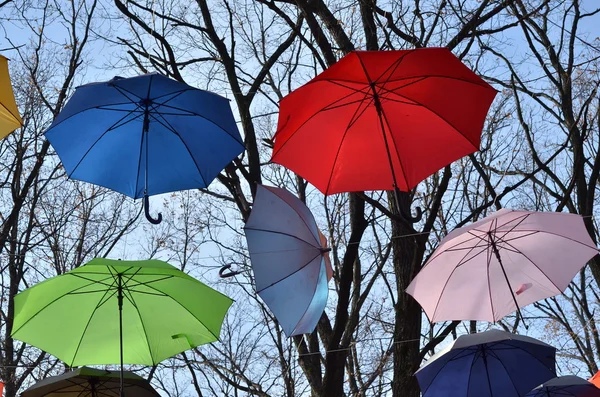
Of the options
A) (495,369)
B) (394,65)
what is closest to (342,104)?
(394,65)

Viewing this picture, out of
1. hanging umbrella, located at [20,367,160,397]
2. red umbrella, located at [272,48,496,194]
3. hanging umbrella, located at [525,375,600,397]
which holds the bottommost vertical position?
hanging umbrella, located at [525,375,600,397]

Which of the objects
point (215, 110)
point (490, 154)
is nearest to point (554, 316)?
point (490, 154)

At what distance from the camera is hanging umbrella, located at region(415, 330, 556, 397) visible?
21.7 ft

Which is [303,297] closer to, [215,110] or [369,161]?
[369,161]

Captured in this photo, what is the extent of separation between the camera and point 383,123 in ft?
19.5

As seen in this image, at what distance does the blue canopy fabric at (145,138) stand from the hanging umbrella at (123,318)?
84 cm

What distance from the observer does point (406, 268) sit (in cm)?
756

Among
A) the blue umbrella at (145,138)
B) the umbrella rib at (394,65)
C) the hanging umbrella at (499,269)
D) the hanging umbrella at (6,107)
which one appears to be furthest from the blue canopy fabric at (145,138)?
the hanging umbrella at (499,269)

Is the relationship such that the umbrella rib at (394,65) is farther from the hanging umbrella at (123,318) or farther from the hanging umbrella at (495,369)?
the hanging umbrella at (495,369)

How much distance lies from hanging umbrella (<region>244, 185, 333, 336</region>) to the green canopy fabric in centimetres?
45

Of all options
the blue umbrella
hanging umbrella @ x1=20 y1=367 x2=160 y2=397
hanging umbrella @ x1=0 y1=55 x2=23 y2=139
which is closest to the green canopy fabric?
hanging umbrella @ x1=20 y1=367 x2=160 y2=397

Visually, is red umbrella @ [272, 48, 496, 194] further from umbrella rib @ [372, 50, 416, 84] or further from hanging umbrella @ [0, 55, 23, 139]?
hanging umbrella @ [0, 55, 23, 139]

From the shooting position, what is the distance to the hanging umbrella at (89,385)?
6652mm

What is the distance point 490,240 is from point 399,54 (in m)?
1.95
